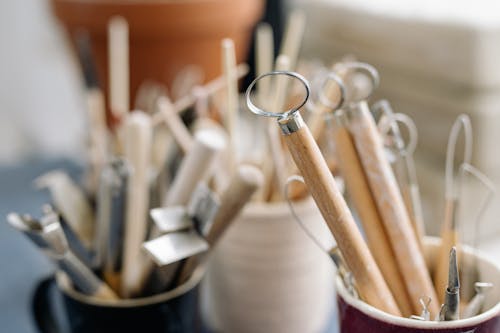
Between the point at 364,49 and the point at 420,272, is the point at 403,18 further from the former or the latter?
the point at 420,272

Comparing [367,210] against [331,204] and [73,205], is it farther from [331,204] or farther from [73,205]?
[73,205]

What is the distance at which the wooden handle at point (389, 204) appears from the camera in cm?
20

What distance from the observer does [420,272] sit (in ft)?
0.68

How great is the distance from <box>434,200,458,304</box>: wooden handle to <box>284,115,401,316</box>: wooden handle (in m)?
0.03

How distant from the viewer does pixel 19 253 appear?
417 millimetres

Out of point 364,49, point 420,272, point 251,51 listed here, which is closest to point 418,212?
point 420,272

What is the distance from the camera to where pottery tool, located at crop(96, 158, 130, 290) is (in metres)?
0.25

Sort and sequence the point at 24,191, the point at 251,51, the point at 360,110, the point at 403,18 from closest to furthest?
the point at 360,110, the point at 24,191, the point at 403,18, the point at 251,51

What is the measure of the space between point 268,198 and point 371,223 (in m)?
0.09

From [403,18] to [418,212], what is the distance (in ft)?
1.54

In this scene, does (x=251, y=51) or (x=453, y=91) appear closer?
(x=453, y=91)

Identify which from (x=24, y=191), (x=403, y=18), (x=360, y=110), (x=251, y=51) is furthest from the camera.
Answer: (x=251, y=51)

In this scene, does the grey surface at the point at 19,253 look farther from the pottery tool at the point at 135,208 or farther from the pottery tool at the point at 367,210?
the pottery tool at the point at 367,210

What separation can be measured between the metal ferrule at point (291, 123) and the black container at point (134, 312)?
0.11m
